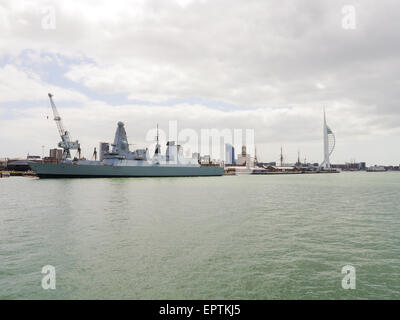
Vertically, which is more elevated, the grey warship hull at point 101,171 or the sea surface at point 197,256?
the grey warship hull at point 101,171

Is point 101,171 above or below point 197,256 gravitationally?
above

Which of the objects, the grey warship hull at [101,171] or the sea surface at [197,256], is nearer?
the sea surface at [197,256]

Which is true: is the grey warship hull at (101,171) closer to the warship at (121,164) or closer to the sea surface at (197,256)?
the warship at (121,164)

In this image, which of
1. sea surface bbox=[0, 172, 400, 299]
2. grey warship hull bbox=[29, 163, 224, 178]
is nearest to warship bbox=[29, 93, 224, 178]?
grey warship hull bbox=[29, 163, 224, 178]

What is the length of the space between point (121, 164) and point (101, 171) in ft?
27.4

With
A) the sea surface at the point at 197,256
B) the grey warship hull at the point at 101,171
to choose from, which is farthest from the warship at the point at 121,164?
the sea surface at the point at 197,256

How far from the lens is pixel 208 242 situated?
1412 centimetres

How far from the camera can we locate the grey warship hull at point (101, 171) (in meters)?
80.1

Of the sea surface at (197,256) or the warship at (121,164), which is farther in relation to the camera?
the warship at (121,164)

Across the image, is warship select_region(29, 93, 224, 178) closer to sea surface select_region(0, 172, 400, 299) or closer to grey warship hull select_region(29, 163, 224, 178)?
grey warship hull select_region(29, 163, 224, 178)

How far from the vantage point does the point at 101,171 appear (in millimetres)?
86688

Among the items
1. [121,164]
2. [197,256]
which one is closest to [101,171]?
[121,164]

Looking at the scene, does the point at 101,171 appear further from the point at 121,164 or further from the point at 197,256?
the point at 197,256
